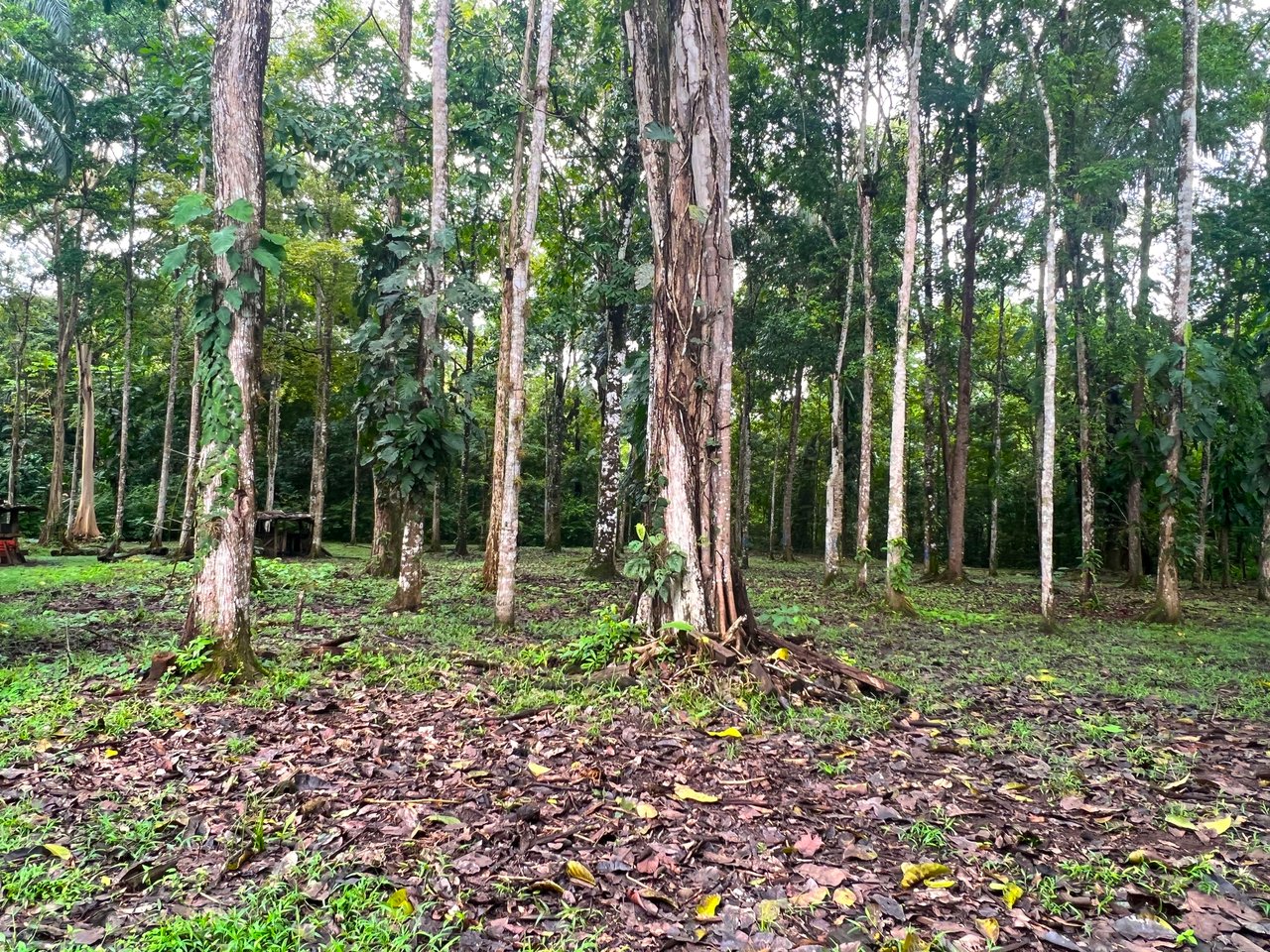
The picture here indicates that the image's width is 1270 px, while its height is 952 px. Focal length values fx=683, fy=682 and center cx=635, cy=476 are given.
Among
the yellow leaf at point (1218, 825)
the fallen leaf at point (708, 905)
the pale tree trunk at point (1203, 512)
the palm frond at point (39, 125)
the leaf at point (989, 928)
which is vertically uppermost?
the palm frond at point (39, 125)

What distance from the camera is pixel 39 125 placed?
12688 millimetres

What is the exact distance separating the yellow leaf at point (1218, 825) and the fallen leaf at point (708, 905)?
2.42m

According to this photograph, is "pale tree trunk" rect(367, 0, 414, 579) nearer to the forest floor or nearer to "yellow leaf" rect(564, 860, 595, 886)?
the forest floor

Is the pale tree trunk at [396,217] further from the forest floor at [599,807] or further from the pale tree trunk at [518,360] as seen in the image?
the forest floor at [599,807]

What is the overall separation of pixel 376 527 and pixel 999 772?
34.3ft

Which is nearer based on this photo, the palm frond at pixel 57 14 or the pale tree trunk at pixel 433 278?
the pale tree trunk at pixel 433 278

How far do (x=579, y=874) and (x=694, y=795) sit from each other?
873 mm

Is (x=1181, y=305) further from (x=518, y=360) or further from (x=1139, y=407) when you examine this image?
(x=518, y=360)

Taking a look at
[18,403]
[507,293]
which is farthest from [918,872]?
[18,403]

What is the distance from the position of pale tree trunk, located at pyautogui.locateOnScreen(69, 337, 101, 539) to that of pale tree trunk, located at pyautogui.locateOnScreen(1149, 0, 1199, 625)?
843 inches

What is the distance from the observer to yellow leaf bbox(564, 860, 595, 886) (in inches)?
102

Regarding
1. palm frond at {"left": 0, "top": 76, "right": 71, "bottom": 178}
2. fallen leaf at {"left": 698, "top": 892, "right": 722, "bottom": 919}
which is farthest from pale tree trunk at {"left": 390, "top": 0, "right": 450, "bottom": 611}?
palm frond at {"left": 0, "top": 76, "right": 71, "bottom": 178}

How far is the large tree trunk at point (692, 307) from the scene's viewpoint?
561cm

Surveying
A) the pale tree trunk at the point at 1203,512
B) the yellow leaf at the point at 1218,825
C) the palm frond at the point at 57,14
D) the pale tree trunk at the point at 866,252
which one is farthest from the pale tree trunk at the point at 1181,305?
the palm frond at the point at 57,14
